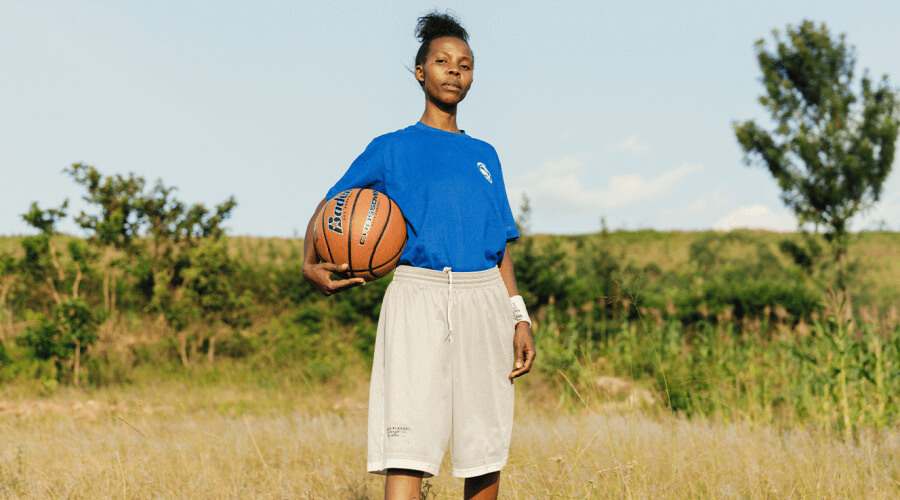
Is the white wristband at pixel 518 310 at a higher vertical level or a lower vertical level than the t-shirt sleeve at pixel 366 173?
lower

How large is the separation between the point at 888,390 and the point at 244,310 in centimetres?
911

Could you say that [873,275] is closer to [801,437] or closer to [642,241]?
[642,241]

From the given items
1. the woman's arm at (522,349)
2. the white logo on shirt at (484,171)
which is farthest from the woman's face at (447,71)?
the woman's arm at (522,349)

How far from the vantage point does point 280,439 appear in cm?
518

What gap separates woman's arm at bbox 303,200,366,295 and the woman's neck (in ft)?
1.93

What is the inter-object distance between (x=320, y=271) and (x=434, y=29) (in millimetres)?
1310

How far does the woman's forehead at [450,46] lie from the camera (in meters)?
2.79

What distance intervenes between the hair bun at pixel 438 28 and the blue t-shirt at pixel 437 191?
18.9 inches

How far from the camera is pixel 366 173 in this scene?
2697 mm

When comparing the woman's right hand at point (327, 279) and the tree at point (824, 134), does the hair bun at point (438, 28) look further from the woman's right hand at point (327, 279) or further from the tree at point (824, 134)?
the tree at point (824, 134)

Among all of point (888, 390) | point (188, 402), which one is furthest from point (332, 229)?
point (188, 402)

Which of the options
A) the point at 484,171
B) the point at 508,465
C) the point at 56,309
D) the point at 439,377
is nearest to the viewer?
the point at 439,377

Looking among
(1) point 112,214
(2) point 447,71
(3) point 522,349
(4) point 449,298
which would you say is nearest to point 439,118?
(2) point 447,71

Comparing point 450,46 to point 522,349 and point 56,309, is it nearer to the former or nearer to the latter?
point 522,349
